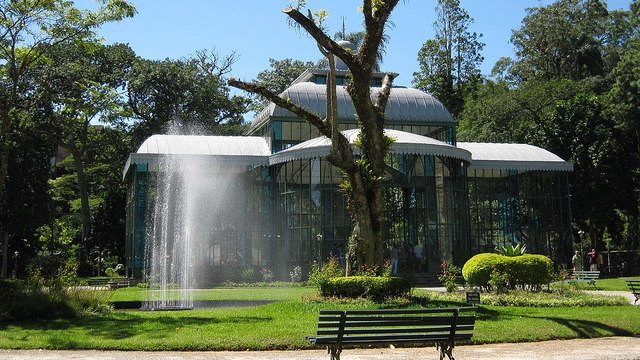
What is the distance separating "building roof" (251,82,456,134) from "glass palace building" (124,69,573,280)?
61 mm

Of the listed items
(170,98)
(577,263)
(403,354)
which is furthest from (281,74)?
(403,354)

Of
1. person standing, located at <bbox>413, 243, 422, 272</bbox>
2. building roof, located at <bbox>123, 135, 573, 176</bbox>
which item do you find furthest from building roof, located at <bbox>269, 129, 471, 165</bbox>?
person standing, located at <bbox>413, 243, 422, 272</bbox>

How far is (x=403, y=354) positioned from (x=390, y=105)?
24.7m

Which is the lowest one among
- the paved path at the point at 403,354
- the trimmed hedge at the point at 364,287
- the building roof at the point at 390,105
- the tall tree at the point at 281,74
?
the paved path at the point at 403,354

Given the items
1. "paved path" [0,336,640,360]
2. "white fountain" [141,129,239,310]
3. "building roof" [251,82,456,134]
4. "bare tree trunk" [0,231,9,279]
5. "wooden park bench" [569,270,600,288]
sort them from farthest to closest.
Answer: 1. "bare tree trunk" [0,231,9,279]
2. "building roof" [251,82,456,134]
3. "white fountain" [141,129,239,310]
4. "wooden park bench" [569,270,600,288]
5. "paved path" [0,336,640,360]

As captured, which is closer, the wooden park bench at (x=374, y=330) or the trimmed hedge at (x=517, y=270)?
the wooden park bench at (x=374, y=330)

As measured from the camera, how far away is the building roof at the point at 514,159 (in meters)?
34.4

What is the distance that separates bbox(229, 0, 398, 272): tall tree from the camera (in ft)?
54.5

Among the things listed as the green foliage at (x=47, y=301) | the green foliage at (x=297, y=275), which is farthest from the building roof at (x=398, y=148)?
the green foliage at (x=47, y=301)

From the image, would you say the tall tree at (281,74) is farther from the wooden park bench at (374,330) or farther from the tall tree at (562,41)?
the wooden park bench at (374,330)

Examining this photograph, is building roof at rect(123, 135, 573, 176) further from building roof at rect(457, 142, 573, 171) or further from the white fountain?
the white fountain

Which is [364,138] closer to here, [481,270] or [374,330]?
[481,270]

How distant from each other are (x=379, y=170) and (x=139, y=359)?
8972 mm

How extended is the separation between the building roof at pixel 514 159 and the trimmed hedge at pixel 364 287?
60.9 feet
